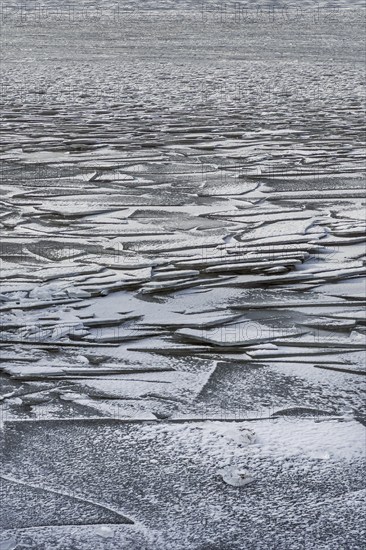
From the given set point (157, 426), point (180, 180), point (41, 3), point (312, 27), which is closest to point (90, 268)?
point (157, 426)

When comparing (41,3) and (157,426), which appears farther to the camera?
(41,3)

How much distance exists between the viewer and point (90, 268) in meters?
3.95

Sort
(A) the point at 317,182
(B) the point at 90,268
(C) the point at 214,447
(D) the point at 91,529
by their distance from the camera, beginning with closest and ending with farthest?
(D) the point at 91,529 < (C) the point at 214,447 < (B) the point at 90,268 < (A) the point at 317,182

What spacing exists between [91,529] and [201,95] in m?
8.27

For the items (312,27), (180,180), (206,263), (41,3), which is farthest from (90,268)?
(41,3)

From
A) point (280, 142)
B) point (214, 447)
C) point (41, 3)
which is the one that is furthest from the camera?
point (41, 3)

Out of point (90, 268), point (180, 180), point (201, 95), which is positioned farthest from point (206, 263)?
point (201, 95)

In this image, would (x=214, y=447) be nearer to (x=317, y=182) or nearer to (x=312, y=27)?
(x=317, y=182)

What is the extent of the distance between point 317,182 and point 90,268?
2.17m

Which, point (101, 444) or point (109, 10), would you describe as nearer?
point (101, 444)

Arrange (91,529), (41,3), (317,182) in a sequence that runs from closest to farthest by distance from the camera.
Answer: (91,529) < (317,182) < (41,3)

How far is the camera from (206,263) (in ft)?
13.2

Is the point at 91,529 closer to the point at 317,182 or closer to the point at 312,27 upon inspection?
the point at 317,182

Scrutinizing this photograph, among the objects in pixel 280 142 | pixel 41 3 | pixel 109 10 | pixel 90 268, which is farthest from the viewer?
pixel 41 3
